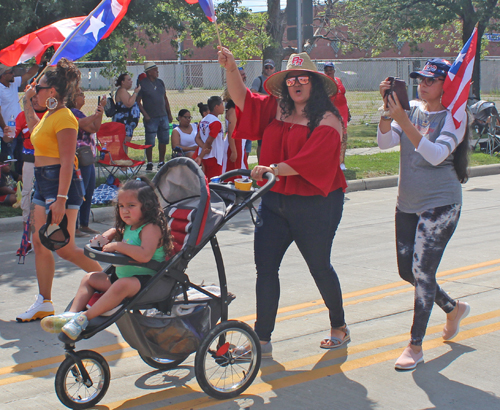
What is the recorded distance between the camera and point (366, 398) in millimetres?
3873

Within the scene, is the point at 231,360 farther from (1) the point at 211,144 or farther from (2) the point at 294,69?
(1) the point at 211,144

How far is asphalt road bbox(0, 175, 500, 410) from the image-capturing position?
388 centimetres

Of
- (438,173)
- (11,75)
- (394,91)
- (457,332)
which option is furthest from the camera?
(11,75)

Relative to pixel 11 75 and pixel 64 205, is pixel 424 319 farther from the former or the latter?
pixel 11 75

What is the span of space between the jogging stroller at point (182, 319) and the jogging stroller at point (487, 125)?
1266 cm

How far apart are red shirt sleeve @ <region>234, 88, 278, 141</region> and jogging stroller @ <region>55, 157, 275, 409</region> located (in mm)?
443

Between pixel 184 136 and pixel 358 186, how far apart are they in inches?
129

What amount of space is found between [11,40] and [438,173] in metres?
9.79

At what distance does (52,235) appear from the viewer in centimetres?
487

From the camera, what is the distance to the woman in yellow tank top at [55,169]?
16.2 feet

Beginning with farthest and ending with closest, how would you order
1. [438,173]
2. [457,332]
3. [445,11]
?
[445,11]
[457,332]
[438,173]

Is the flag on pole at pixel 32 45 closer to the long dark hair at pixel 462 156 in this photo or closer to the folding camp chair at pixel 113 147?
the folding camp chair at pixel 113 147

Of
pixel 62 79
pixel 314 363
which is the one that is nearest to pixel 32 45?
pixel 62 79

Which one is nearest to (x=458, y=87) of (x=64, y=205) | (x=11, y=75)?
(x=64, y=205)
